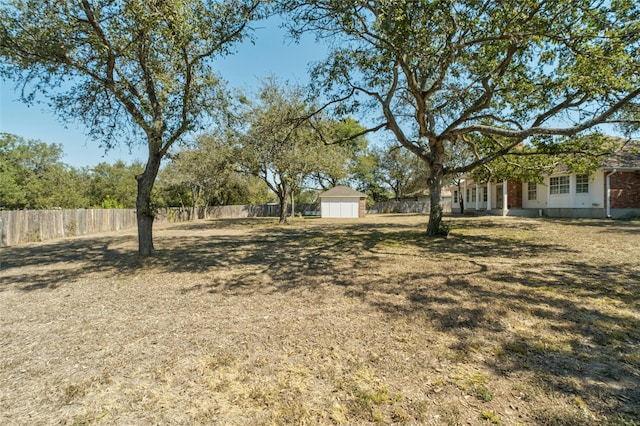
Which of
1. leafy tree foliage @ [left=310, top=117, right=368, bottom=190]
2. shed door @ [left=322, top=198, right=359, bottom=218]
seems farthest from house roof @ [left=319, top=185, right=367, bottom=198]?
leafy tree foliage @ [left=310, top=117, right=368, bottom=190]

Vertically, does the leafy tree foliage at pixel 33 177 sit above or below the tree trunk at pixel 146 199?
above

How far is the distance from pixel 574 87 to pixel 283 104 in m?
13.4

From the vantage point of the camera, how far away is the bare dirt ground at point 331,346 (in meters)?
2.13

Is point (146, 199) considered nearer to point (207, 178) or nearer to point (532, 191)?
point (207, 178)

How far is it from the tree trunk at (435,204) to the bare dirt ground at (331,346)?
168 inches

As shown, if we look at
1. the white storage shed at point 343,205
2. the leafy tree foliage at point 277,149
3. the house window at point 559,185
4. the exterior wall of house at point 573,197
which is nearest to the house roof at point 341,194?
the white storage shed at point 343,205

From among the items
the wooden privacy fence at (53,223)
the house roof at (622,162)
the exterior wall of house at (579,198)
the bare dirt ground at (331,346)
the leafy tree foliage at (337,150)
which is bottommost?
the bare dirt ground at (331,346)

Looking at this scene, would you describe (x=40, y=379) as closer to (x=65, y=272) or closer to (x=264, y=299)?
(x=264, y=299)

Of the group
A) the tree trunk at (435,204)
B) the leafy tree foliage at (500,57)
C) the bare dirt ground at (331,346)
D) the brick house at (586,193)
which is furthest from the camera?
the brick house at (586,193)

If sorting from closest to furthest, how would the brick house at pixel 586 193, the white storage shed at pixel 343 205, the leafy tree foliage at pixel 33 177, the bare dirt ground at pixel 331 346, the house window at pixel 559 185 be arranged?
1. the bare dirt ground at pixel 331 346
2. the brick house at pixel 586 193
3. the house window at pixel 559 185
4. the leafy tree foliage at pixel 33 177
5. the white storage shed at pixel 343 205

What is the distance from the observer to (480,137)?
11.6m

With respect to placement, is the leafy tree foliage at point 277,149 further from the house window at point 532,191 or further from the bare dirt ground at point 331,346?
the house window at point 532,191

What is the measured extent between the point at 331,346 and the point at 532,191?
22.9 m

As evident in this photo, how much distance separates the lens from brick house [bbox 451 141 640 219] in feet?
50.7
